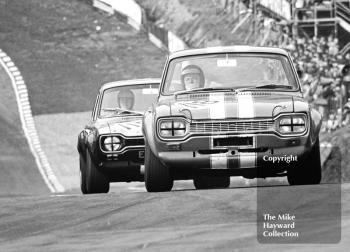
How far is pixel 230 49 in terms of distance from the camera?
12172mm

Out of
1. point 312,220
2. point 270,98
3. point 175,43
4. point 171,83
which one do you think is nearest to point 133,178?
point 171,83

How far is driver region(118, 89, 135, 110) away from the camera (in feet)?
45.8

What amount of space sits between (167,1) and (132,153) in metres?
30.8

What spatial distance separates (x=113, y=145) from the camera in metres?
12.7

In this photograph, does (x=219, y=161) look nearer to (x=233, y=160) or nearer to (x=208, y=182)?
(x=233, y=160)

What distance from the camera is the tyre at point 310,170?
11.2 meters

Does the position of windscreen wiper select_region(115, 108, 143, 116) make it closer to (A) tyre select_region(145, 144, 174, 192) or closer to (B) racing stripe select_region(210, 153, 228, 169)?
(A) tyre select_region(145, 144, 174, 192)

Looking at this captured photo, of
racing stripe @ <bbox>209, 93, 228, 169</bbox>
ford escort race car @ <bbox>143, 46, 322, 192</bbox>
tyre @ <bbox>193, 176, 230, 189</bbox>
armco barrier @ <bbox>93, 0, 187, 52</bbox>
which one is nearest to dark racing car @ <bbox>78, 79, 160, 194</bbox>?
ford escort race car @ <bbox>143, 46, 322, 192</bbox>

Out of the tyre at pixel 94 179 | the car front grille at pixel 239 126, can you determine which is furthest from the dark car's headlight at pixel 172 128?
the tyre at pixel 94 179

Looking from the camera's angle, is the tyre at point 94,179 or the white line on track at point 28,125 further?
the white line on track at point 28,125

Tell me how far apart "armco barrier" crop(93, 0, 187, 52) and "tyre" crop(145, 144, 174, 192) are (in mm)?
28869

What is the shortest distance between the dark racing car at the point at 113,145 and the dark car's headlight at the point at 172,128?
1.62 meters

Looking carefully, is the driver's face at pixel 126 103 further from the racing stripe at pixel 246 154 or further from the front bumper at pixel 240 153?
the racing stripe at pixel 246 154

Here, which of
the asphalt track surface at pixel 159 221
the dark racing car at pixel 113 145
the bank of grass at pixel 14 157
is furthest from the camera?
the bank of grass at pixel 14 157
